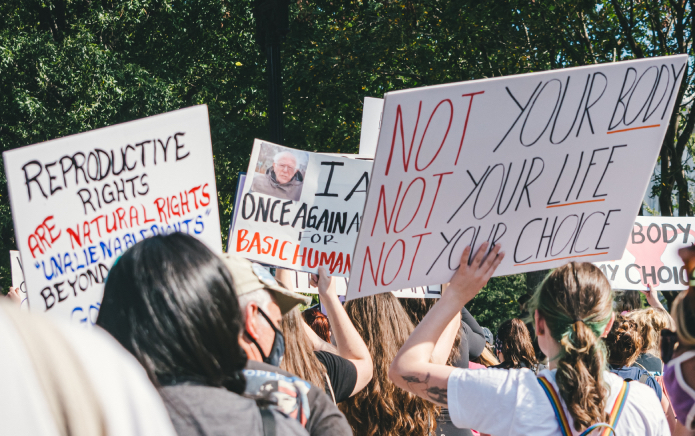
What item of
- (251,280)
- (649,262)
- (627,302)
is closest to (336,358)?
(251,280)

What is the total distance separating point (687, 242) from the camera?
18.3 ft

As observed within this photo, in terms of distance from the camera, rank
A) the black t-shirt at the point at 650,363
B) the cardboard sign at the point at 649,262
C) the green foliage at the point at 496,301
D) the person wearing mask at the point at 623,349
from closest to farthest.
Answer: the person wearing mask at the point at 623,349, the black t-shirt at the point at 650,363, the cardboard sign at the point at 649,262, the green foliage at the point at 496,301

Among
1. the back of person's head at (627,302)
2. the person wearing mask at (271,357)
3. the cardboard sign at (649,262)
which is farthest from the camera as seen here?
the back of person's head at (627,302)

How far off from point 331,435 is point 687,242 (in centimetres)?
505

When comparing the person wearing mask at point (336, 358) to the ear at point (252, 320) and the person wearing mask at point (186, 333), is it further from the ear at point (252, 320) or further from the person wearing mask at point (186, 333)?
the person wearing mask at point (186, 333)

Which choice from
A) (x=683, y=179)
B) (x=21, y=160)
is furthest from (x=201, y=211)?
(x=683, y=179)

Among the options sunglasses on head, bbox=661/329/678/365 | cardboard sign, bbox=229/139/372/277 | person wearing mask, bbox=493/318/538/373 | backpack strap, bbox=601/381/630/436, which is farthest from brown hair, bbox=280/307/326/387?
person wearing mask, bbox=493/318/538/373

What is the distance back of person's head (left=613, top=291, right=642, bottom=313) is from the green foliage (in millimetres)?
13353

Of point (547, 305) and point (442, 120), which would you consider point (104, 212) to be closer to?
point (442, 120)

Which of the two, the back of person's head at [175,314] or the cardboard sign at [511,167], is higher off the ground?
the cardboard sign at [511,167]

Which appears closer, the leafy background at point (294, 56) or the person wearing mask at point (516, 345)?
the person wearing mask at point (516, 345)

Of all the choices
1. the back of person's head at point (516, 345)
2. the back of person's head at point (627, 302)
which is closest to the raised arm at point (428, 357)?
the back of person's head at point (516, 345)

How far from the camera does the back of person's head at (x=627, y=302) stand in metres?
5.62

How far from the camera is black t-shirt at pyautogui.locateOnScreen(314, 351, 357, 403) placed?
252cm
